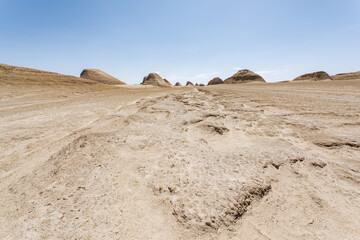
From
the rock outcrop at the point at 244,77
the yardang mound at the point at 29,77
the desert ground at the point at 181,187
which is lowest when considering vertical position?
the desert ground at the point at 181,187

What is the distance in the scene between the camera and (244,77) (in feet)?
108

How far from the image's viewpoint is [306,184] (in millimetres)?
974

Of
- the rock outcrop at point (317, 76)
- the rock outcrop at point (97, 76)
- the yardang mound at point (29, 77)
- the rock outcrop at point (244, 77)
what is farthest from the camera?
the rock outcrop at point (244, 77)

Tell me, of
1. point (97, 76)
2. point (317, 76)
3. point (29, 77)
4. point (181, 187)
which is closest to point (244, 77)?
point (317, 76)

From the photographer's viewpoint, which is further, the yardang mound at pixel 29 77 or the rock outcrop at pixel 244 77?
the rock outcrop at pixel 244 77

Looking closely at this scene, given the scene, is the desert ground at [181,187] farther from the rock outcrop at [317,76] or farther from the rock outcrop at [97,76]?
the rock outcrop at [317,76]

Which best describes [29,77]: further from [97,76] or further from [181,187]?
[97,76]

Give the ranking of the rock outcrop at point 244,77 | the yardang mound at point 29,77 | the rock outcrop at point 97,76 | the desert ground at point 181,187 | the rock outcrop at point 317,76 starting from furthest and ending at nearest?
the rock outcrop at point 244,77
the rock outcrop at point 317,76
the rock outcrop at point 97,76
the yardang mound at point 29,77
the desert ground at point 181,187

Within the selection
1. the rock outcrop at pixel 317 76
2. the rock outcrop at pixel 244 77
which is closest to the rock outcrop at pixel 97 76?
the rock outcrop at pixel 244 77

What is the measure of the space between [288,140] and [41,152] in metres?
2.46

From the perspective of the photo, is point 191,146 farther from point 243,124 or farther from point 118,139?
point 243,124

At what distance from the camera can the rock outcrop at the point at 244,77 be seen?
105 feet

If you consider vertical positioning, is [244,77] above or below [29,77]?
above

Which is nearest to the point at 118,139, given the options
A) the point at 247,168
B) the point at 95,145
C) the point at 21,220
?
the point at 95,145
